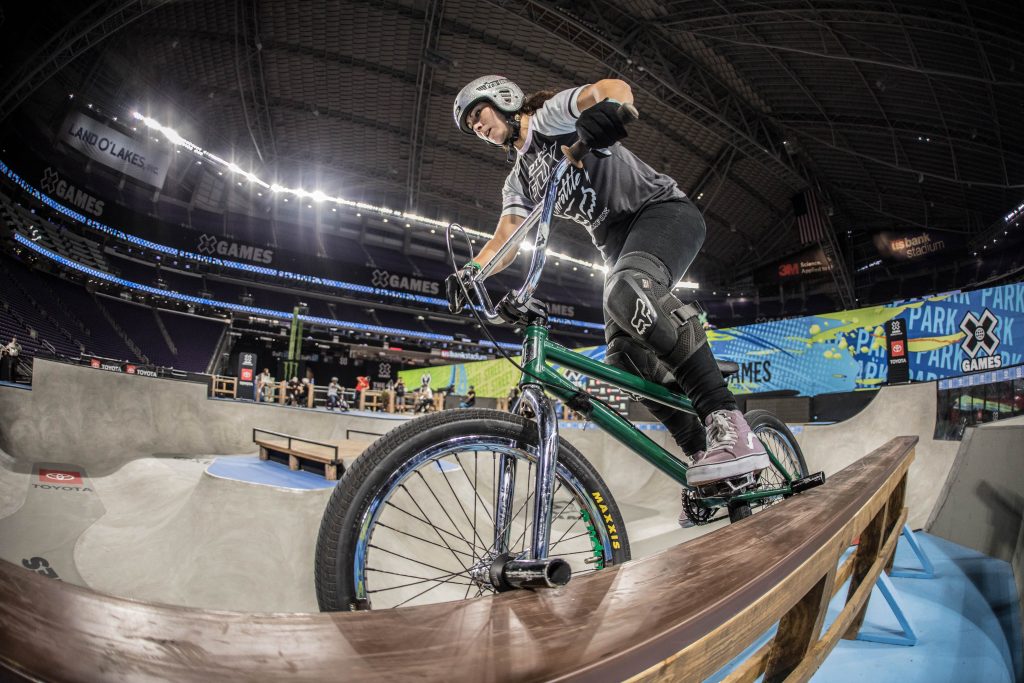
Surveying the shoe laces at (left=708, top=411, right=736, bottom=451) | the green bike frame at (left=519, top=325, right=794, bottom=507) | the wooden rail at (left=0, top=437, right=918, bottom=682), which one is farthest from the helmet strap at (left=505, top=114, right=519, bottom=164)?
the wooden rail at (left=0, top=437, right=918, bottom=682)

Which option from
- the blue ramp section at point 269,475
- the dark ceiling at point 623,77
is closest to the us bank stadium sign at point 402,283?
the dark ceiling at point 623,77

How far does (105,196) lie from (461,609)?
24385 millimetres

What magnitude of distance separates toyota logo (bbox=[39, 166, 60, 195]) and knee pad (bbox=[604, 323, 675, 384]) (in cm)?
1499

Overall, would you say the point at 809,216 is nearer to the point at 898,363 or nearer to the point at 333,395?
the point at 898,363

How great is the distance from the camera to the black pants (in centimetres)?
147

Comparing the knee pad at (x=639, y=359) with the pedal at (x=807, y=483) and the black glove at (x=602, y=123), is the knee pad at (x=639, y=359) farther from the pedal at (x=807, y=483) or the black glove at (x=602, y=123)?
the black glove at (x=602, y=123)

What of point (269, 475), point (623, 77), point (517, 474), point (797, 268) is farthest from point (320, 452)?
point (797, 268)

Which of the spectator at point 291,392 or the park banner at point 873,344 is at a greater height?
the park banner at point 873,344

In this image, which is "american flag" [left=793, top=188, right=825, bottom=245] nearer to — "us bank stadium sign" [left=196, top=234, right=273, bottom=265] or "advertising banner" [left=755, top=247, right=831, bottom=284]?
"advertising banner" [left=755, top=247, right=831, bottom=284]

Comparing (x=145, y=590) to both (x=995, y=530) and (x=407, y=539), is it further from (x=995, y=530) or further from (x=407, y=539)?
(x=995, y=530)

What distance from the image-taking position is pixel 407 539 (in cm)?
417

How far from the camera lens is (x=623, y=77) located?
476 inches

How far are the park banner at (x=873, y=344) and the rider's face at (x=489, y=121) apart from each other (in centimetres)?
597

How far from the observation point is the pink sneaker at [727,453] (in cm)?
136
